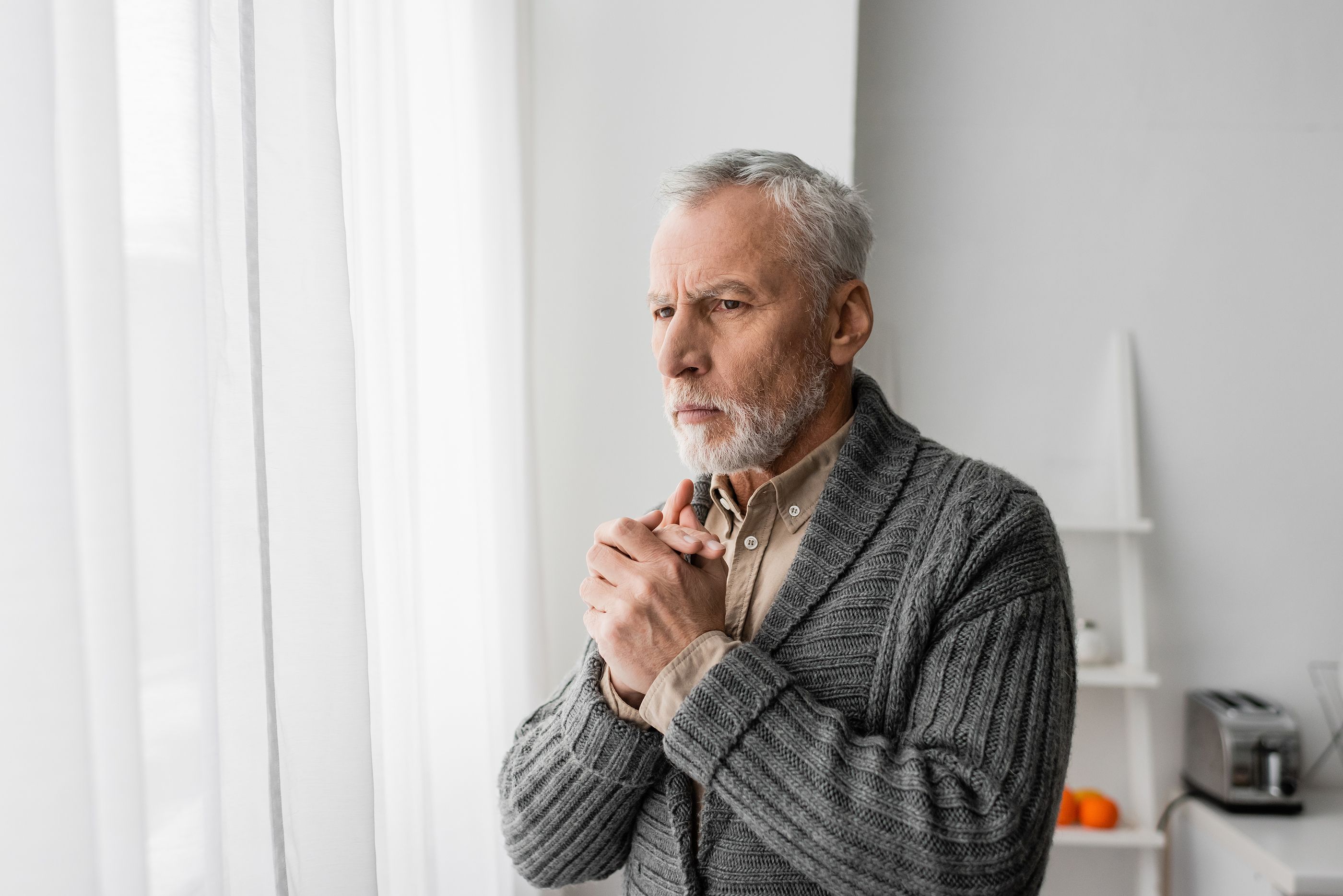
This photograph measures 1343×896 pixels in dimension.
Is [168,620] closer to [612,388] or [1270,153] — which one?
[612,388]

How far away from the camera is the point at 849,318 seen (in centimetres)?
124

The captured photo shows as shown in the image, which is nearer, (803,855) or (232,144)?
(803,855)

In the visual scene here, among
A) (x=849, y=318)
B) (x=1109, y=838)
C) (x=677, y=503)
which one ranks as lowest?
(x=1109, y=838)

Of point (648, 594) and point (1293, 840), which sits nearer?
point (648, 594)

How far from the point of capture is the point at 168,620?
0.90 meters

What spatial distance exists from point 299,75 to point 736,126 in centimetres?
119

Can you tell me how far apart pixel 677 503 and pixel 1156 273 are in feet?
6.03

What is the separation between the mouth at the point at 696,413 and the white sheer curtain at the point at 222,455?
1.39 ft

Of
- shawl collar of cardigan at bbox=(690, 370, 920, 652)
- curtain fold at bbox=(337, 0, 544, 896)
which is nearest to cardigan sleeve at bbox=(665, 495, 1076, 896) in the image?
shawl collar of cardigan at bbox=(690, 370, 920, 652)

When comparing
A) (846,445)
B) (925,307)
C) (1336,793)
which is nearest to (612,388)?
(925,307)

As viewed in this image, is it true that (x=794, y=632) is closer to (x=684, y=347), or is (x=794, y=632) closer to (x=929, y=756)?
(x=929, y=756)

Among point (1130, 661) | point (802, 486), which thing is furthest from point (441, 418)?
point (1130, 661)

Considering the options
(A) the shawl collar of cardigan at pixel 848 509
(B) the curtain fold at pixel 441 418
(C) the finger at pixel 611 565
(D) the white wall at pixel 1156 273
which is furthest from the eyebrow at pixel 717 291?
(D) the white wall at pixel 1156 273

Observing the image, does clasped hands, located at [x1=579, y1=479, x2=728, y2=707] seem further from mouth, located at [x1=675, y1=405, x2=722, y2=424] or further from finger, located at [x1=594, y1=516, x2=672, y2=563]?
mouth, located at [x1=675, y1=405, x2=722, y2=424]
